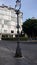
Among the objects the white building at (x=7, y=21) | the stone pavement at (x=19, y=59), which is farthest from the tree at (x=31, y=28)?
the stone pavement at (x=19, y=59)

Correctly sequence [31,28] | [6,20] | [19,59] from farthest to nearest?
1. [6,20]
2. [31,28]
3. [19,59]

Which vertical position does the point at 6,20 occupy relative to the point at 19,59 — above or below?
below

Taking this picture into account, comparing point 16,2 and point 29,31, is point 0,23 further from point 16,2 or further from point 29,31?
point 16,2

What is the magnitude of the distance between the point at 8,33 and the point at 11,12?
1379 cm

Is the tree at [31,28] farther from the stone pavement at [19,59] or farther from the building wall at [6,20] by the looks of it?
the stone pavement at [19,59]

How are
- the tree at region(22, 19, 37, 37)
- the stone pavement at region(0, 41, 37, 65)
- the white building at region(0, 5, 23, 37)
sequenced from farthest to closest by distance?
1. the white building at region(0, 5, 23, 37)
2. the tree at region(22, 19, 37, 37)
3. the stone pavement at region(0, 41, 37, 65)

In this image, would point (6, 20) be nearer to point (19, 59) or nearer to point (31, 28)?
point (31, 28)

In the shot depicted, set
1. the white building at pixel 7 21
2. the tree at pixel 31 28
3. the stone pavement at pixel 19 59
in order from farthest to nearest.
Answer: the white building at pixel 7 21 < the tree at pixel 31 28 < the stone pavement at pixel 19 59

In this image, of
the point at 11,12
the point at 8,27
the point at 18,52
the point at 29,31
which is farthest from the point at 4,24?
the point at 18,52

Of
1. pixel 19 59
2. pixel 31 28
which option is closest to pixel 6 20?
pixel 31 28

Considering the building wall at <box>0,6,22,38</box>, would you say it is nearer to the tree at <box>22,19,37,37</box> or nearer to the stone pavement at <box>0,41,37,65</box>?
the tree at <box>22,19,37,37</box>

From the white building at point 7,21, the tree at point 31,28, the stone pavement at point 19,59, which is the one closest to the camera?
the stone pavement at point 19,59

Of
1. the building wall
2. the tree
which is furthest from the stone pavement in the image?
the building wall

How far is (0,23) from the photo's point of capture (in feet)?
367
